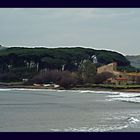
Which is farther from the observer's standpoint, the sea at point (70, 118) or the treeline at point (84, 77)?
the treeline at point (84, 77)

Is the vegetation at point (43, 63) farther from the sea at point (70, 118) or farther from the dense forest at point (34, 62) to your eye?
the sea at point (70, 118)

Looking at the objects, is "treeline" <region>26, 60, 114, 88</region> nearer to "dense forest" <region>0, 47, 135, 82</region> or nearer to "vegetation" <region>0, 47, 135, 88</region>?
"vegetation" <region>0, 47, 135, 88</region>

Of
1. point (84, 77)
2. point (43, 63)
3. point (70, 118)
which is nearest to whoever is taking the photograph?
point (70, 118)

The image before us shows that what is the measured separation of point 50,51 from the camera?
365 ft

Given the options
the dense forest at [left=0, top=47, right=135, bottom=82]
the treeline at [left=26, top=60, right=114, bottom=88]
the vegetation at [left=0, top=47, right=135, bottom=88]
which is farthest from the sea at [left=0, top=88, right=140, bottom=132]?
the dense forest at [left=0, top=47, right=135, bottom=82]

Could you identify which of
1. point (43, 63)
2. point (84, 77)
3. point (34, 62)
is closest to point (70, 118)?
point (84, 77)

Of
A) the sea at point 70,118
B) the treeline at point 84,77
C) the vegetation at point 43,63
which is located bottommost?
the sea at point 70,118

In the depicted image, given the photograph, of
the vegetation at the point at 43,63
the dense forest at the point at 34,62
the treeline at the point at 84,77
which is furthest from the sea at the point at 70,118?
the dense forest at the point at 34,62

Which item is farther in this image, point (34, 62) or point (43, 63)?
point (34, 62)

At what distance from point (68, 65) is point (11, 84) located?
16.4 m

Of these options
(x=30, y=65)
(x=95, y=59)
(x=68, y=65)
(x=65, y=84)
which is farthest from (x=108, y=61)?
(x=65, y=84)

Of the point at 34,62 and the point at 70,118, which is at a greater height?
the point at 34,62

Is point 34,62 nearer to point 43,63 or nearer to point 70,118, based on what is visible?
point 43,63

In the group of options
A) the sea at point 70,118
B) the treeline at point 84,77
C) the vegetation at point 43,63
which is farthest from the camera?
the vegetation at point 43,63
